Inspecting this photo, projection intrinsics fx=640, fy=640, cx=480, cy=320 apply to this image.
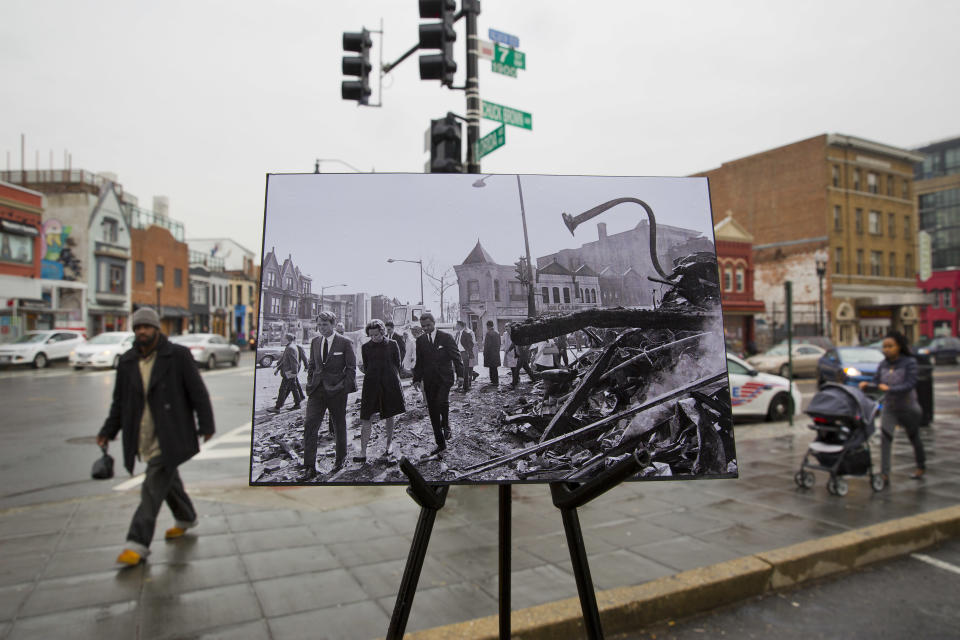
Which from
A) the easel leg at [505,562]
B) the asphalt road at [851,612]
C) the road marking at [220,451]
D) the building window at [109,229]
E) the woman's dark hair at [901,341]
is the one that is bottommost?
the asphalt road at [851,612]

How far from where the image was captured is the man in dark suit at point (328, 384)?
2.29 m

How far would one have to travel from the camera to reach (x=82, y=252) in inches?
1587

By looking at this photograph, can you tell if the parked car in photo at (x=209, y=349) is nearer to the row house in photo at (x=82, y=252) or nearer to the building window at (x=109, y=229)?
the row house in photo at (x=82, y=252)

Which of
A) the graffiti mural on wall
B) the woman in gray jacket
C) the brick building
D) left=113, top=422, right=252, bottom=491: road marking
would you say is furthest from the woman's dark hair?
the brick building

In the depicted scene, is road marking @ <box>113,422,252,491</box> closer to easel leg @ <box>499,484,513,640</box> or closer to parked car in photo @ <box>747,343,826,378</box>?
easel leg @ <box>499,484,513,640</box>

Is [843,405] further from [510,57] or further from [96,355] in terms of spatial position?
[96,355]

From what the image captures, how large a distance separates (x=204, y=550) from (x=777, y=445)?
8245 millimetres

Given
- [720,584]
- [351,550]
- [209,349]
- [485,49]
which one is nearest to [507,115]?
[485,49]

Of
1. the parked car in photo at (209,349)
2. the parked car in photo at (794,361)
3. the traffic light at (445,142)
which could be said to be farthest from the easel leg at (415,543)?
the parked car in photo at (209,349)

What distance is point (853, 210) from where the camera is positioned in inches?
1844

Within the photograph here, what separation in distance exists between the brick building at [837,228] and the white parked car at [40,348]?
1680 inches

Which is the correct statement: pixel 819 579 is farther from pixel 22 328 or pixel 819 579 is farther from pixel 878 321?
pixel 878 321

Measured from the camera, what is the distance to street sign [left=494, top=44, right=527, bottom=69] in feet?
26.4

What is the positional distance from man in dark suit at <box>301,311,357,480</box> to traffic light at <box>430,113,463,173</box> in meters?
4.64
